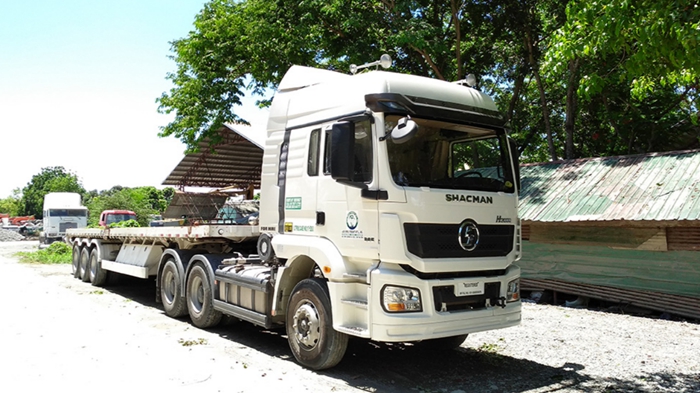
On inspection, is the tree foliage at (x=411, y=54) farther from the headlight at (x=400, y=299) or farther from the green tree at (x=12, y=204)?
the green tree at (x=12, y=204)

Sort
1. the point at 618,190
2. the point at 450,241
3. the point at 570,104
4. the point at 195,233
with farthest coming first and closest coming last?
1. the point at 570,104
2. the point at 618,190
3. the point at 195,233
4. the point at 450,241

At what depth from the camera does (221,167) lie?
1572cm

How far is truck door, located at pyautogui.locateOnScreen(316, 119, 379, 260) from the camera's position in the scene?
5.95 m

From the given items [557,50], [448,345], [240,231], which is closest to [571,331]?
[448,345]

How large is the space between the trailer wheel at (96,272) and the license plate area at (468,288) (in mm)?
11248

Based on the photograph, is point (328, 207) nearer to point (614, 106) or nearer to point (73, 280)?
point (73, 280)

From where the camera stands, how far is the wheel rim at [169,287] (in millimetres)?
9953

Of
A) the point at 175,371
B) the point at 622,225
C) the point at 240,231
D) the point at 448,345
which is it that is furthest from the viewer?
the point at 622,225

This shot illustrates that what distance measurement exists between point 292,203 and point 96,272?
9.79 m

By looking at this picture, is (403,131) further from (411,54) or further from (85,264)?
(85,264)

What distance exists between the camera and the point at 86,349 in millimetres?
7359

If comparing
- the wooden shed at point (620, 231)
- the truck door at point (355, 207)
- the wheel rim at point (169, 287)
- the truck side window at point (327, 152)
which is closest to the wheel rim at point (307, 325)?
the truck door at point (355, 207)

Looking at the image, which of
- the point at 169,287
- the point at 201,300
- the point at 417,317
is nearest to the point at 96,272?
the point at 169,287

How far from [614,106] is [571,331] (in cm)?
1209
